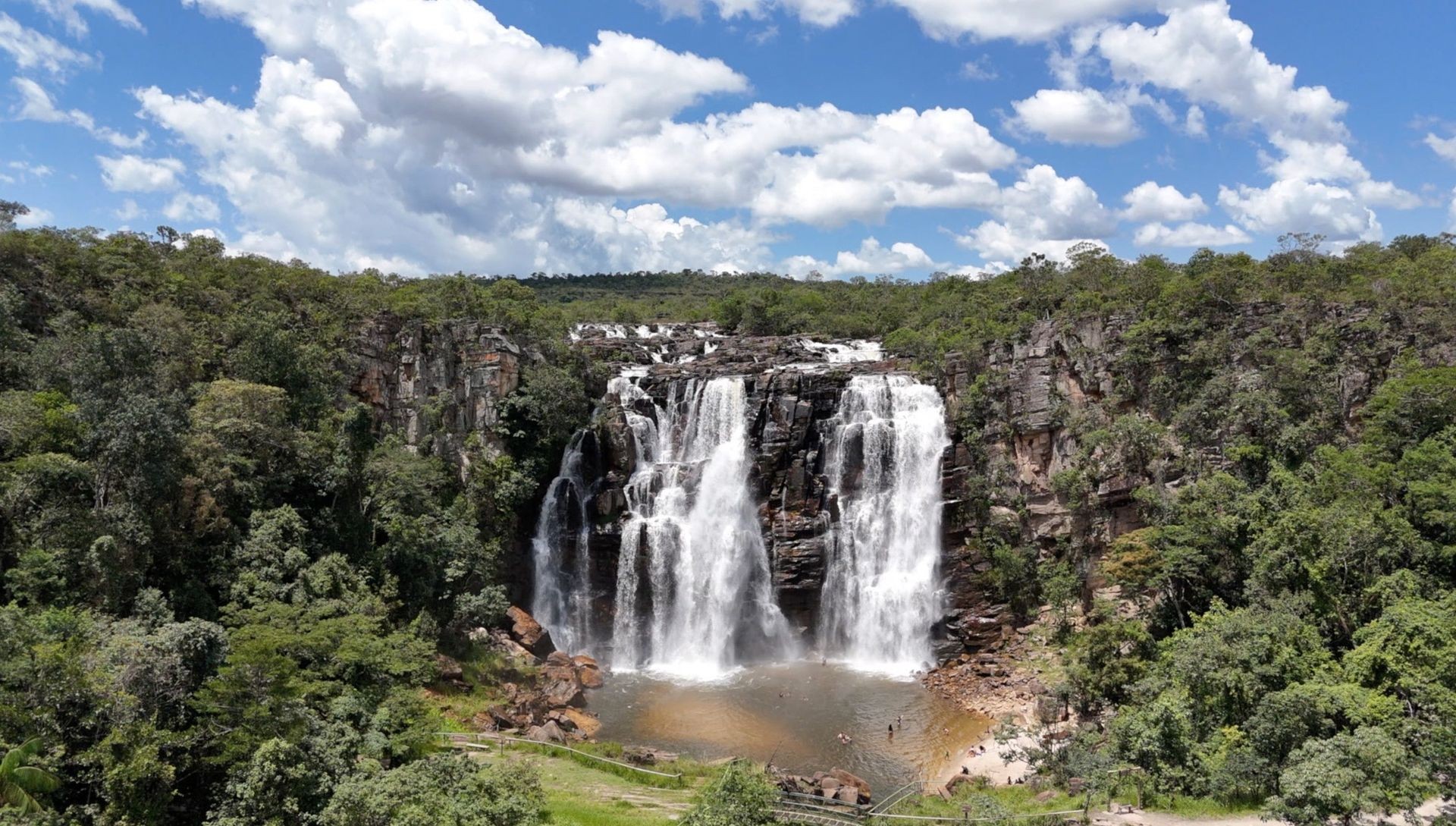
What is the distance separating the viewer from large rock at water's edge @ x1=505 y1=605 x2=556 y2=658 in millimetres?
33719

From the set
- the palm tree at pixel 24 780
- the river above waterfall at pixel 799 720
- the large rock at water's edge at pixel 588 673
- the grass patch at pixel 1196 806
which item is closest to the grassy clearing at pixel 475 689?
the large rock at water's edge at pixel 588 673

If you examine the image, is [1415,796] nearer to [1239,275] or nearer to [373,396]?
[1239,275]

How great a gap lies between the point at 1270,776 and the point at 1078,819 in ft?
15.6

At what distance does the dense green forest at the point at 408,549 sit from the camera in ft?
54.2

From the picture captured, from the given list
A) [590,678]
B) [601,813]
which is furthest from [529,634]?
[601,813]

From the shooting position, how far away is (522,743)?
78.2ft

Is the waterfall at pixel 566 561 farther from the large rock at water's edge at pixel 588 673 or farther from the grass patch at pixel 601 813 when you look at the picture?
the grass patch at pixel 601 813

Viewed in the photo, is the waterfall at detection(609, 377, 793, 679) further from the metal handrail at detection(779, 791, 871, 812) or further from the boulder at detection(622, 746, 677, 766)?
the metal handrail at detection(779, 791, 871, 812)

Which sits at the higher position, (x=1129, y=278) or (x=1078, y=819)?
(x=1129, y=278)

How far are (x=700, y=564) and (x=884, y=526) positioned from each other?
8.71m

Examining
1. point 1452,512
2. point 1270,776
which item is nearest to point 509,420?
point 1270,776

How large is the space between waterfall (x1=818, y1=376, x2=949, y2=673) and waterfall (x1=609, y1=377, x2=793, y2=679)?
3257 millimetres

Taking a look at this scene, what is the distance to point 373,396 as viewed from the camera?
38.8 m

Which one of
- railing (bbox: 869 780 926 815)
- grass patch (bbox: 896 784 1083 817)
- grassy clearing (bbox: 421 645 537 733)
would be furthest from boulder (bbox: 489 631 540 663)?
grass patch (bbox: 896 784 1083 817)
